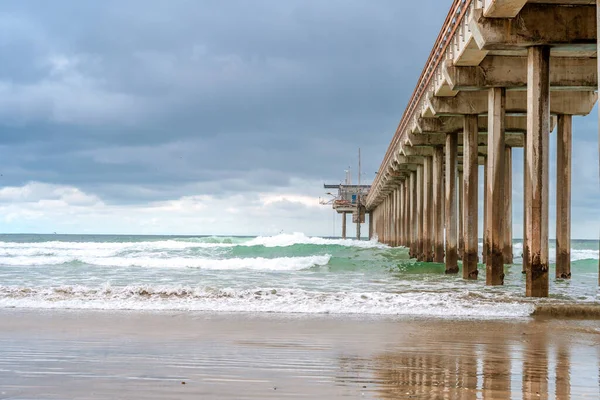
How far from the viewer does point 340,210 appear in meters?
73.9

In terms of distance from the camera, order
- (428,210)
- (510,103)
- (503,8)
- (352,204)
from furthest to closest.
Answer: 1. (352,204)
2. (428,210)
3. (510,103)
4. (503,8)

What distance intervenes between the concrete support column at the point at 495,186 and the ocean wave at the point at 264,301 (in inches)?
87.8

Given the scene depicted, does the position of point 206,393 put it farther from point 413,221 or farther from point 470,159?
point 413,221

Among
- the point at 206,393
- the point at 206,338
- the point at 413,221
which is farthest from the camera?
the point at 413,221

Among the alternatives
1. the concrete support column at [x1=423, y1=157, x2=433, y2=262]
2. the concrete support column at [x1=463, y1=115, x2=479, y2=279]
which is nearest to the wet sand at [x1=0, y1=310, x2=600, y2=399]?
the concrete support column at [x1=463, y1=115, x2=479, y2=279]

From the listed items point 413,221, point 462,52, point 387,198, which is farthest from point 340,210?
point 462,52

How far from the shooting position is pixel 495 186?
1377cm

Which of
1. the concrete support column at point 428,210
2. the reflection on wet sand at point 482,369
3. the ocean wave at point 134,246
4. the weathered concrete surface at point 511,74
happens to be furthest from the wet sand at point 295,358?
the ocean wave at point 134,246

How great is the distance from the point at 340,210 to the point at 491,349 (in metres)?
67.5

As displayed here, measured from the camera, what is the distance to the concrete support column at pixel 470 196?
53.8 ft

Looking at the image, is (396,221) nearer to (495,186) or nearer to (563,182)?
(563,182)

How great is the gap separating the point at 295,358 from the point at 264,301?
17.9 feet

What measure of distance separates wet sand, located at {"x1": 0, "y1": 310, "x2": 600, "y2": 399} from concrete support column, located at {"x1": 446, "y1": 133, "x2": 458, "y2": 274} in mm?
9834

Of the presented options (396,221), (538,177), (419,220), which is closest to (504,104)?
(538,177)
